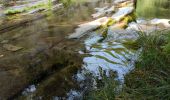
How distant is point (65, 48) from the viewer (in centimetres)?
906

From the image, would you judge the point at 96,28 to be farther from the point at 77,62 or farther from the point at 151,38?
the point at 151,38

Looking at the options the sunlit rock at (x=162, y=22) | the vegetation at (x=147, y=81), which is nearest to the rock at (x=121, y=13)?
the sunlit rock at (x=162, y=22)

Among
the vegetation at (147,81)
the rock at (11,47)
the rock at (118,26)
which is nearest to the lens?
the vegetation at (147,81)

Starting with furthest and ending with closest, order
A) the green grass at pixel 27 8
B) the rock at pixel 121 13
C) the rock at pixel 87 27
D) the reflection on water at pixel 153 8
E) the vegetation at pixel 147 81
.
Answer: the green grass at pixel 27 8
the reflection on water at pixel 153 8
the rock at pixel 121 13
the rock at pixel 87 27
the vegetation at pixel 147 81

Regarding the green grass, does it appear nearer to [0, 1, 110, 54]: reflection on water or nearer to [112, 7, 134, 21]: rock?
[0, 1, 110, 54]: reflection on water

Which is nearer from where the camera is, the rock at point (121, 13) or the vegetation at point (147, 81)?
the vegetation at point (147, 81)

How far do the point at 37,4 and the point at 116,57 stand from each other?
1115 centimetres

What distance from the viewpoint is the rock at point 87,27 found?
10.5m

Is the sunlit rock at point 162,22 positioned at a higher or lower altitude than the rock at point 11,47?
higher

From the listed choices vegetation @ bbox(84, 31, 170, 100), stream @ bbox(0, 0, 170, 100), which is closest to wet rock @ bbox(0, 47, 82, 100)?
stream @ bbox(0, 0, 170, 100)

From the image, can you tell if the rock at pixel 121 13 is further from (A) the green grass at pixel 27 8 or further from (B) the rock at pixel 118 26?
(A) the green grass at pixel 27 8

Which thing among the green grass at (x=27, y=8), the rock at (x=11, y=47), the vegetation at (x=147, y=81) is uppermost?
the vegetation at (x=147, y=81)

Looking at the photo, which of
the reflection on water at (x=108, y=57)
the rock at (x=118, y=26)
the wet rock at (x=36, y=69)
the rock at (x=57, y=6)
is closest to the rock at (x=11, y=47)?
the wet rock at (x=36, y=69)

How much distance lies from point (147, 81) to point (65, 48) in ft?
15.6
